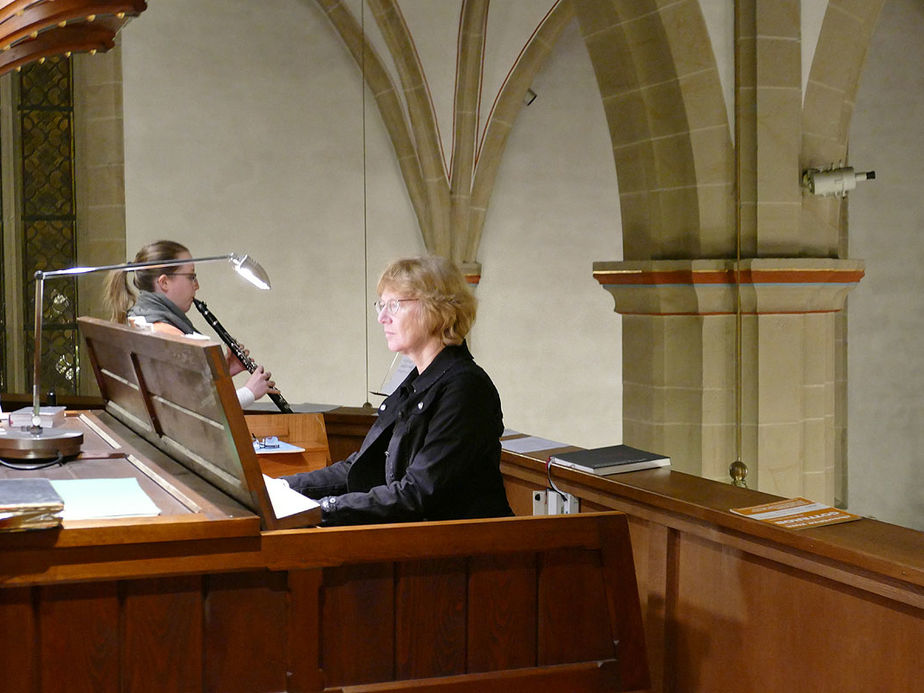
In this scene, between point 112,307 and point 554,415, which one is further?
→ point 554,415

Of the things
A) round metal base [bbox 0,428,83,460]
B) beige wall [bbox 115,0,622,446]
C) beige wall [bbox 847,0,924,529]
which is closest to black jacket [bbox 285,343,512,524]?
round metal base [bbox 0,428,83,460]

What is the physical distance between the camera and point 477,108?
Result: 30.5ft

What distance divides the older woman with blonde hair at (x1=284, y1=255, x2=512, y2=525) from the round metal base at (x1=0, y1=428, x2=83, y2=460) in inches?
24.3

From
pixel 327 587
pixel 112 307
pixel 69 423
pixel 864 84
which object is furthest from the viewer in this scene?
pixel 864 84

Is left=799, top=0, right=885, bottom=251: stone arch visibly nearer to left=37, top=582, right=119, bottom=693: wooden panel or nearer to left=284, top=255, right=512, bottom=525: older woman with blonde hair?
left=284, top=255, right=512, bottom=525: older woman with blonde hair

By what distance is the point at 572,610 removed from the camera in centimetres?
219

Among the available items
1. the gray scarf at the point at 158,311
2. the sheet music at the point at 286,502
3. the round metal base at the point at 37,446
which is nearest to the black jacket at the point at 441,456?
the sheet music at the point at 286,502

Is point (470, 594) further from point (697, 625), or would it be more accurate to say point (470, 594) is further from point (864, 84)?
point (864, 84)

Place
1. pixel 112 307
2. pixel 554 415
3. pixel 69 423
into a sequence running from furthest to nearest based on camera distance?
pixel 554 415, pixel 112 307, pixel 69 423

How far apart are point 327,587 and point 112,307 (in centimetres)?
259

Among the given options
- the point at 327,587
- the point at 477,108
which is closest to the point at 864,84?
the point at 477,108

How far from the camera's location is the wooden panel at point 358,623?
80.0 inches

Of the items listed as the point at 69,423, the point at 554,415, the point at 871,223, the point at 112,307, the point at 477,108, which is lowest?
the point at 554,415

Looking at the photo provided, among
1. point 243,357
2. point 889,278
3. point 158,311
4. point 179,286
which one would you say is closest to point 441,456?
point 158,311
